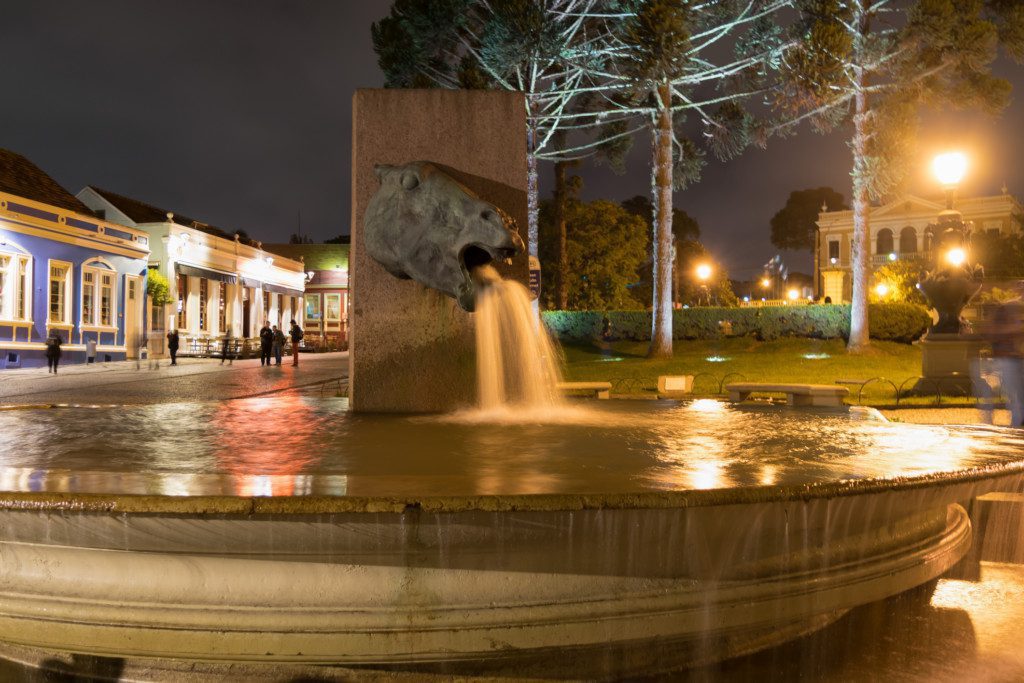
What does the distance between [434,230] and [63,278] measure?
33.2 m

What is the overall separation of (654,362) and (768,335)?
9119 mm

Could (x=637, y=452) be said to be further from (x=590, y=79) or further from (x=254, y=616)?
(x=590, y=79)

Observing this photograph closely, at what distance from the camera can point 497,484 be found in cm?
303

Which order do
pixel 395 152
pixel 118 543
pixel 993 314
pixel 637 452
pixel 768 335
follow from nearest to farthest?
pixel 118 543 < pixel 637 452 < pixel 395 152 < pixel 993 314 < pixel 768 335

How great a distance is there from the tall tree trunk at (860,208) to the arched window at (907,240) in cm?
6458

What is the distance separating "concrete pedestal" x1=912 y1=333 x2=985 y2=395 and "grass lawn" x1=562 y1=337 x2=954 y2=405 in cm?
102

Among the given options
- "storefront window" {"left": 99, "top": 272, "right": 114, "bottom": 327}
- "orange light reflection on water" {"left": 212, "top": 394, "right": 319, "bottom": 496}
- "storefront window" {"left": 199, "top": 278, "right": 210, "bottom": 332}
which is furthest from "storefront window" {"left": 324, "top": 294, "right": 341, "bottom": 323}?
"orange light reflection on water" {"left": 212, "top": 394, "right": 319, "bottom": 496}

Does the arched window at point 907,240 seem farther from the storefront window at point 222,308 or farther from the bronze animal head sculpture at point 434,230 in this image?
the bronze animal head sculpture at point 434,230

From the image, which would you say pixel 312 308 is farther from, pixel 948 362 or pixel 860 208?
pixel 948 362

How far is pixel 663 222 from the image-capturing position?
1181 inches

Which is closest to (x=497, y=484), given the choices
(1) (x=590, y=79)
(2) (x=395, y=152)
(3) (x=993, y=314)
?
(2) (x=395, y=152)

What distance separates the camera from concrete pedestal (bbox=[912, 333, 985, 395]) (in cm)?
1694

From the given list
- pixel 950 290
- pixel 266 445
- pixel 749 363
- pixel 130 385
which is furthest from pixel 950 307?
pixel 130 385

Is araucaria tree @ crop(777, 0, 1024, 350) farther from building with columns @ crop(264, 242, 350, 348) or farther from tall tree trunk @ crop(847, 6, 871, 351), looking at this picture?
building with columns @ crop(264, 242, 350, 348)
